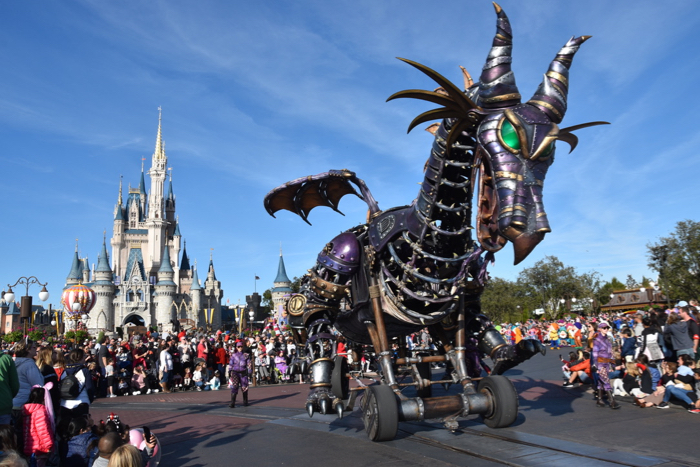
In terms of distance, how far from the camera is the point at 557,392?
10.8 metres

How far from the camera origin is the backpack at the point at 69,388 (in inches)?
268

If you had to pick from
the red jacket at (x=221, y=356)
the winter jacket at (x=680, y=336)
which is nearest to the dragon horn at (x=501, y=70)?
the winter jacket at (x=680, y=336)

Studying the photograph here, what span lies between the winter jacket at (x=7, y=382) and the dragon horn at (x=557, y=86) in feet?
18.9

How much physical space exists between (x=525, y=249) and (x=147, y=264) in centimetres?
9364

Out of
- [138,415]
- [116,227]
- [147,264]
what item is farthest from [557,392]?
[116,227]

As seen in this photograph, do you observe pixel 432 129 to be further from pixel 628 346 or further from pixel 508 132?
pixel 628 346

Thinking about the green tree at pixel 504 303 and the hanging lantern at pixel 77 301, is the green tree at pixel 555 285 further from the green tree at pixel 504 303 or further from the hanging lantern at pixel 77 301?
the hanging lantern at pixel 77 301

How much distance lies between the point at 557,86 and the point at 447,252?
2.18 meters

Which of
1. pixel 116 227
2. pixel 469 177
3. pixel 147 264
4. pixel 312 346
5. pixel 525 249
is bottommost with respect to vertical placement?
pixel 312 346

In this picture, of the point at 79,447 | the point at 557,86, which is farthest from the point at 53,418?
the point at 557,86

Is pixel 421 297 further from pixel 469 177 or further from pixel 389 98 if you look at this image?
pixel 389 98

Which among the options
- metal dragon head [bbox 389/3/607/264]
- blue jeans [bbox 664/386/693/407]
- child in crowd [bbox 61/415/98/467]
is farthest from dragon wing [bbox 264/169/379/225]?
blue jeans [bbox 664/386/693/407]

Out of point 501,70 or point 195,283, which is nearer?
point 501,70

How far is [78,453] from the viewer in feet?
18.5
